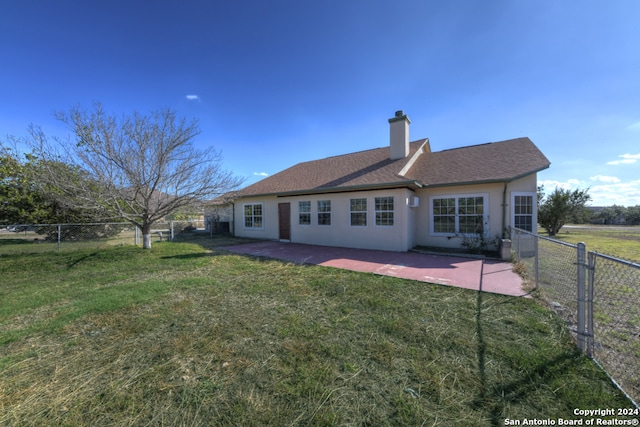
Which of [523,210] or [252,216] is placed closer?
[523,210]

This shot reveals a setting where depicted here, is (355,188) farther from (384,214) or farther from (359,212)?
(384,214)

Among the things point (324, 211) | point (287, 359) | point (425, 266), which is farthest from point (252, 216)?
point (287, 359)

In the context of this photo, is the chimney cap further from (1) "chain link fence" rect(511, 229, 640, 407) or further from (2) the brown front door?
(1) "chain link fence" rect(511, 229, 640, 407)

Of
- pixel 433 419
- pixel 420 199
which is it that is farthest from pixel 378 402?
pixel 420 199

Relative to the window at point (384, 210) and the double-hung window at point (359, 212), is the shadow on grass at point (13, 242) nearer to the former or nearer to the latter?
the double-hung window at point (359, 212)

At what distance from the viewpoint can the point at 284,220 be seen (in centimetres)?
1330

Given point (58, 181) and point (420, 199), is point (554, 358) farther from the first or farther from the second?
point (58, 181)

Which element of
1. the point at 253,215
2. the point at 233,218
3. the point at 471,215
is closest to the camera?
the point at 471,215

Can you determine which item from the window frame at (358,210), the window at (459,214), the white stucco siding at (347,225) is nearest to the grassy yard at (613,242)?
the window at (459,214)

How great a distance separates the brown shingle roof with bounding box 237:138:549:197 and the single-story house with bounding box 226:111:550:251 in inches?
1.4

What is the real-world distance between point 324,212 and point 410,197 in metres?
3.94

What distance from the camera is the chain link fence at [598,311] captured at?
101 inches

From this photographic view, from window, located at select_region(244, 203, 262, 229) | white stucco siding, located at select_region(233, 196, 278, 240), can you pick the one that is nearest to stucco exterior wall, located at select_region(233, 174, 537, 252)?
white stucco siding, located at select_region(233, 196, 278, 240)

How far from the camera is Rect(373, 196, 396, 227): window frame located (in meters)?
9.74
